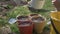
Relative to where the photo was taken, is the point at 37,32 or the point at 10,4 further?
the point at 10,4

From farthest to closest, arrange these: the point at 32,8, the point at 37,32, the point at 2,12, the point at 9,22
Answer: the point at 32,8 < the point at 2,12 < the point at 9,22 < the point at 37,32

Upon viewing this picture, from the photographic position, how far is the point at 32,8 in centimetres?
381

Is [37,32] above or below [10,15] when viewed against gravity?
below

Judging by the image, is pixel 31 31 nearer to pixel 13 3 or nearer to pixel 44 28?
pixel 44 28

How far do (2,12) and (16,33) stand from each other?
929 mm

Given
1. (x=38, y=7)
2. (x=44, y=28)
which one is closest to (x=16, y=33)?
(x=44, y=28)

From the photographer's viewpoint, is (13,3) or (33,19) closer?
(33,19)

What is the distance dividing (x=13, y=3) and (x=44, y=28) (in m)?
1.34

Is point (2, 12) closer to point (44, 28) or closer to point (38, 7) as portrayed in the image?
point (38, 7)

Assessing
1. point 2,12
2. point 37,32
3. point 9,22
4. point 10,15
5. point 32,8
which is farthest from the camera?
point 32,8

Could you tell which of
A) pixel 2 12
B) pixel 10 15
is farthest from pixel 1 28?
pixel 2 12

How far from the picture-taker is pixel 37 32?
287 cm

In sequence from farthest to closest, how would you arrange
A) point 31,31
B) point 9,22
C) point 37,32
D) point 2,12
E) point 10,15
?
point 2,12
point 10,15
point 9,22
point 37,32
point 31,31

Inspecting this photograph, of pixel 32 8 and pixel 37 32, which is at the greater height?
pixel 32 8
